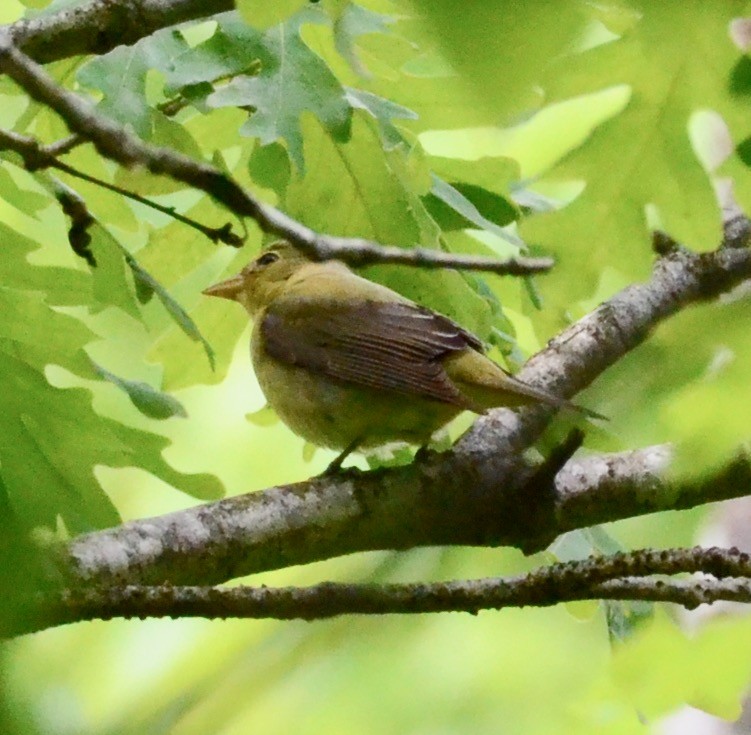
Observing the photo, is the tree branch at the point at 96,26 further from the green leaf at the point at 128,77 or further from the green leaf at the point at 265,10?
the green leaf at the point at 265,10

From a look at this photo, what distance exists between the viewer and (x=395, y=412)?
279 centimetres

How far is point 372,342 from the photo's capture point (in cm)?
294

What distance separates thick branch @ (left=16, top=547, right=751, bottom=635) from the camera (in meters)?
1.46

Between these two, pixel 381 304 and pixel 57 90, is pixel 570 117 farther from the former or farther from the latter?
pixel 57 90

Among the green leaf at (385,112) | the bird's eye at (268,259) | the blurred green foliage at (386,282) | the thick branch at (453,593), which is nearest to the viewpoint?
the blurred green foliage at (386,282)

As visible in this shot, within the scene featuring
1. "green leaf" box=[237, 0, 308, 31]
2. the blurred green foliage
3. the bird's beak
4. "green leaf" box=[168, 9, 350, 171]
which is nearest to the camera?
the blurred green foliage

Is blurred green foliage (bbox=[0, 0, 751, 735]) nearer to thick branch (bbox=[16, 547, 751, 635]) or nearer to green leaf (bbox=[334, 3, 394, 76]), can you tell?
green leaf (bbox=[334, 3, 394, 76])

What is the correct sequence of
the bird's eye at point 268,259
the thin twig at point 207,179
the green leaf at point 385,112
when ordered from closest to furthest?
the thin twig at point 207,179 → the green leaf at point 385,112 → the bird's eye at point 268,259

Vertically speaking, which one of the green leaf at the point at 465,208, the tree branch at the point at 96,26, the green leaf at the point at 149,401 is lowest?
the green leaf at the point at 149,401

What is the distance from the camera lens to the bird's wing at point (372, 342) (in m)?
2.71

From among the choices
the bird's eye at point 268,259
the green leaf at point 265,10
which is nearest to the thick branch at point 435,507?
the green leaf at point 265,10

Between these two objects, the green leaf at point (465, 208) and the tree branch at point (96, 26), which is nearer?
the tree branch at point (96, 26)

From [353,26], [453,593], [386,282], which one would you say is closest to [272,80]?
[353,26]

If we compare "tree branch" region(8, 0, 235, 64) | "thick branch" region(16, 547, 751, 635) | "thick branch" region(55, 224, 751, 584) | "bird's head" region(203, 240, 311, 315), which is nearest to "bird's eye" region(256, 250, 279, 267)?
"bird's head" region(203, 240, 311, 315)
